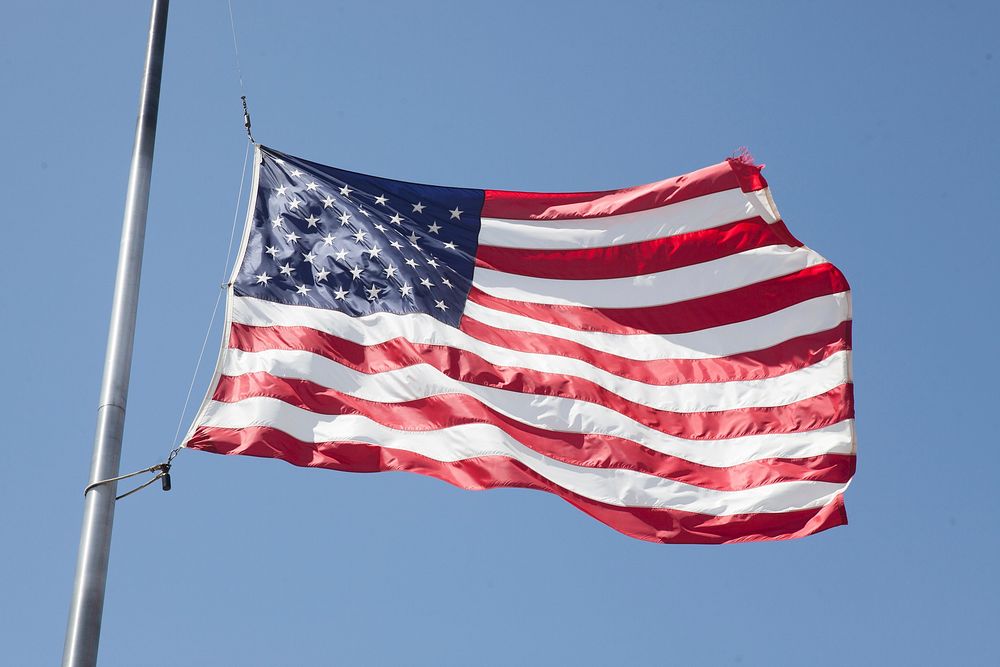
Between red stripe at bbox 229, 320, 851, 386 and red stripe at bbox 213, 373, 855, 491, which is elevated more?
red stripe at bbox 229, 320, 851, 386

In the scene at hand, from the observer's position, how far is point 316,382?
13.7m

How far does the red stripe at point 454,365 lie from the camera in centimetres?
1377

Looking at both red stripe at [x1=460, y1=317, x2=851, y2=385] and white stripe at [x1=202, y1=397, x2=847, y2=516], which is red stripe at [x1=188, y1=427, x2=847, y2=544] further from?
red stripe at [x1=460, y1=317, x2=851, y2=385]

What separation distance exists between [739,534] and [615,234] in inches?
156

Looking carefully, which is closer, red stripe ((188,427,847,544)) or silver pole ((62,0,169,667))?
silver pole ((62,0,169,667))

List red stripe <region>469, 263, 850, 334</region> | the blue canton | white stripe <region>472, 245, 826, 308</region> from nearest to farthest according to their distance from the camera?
the blue canton < red stripe <region>469, 263, 850, 334</region> < white stripe <region>472, 245, 826, 308</region>

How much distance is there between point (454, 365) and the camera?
14766mm

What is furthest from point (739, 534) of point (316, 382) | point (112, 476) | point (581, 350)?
point (112, 476)

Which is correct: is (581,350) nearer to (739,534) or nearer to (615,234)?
(615,234)

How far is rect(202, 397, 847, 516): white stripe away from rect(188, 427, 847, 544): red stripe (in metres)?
0.07

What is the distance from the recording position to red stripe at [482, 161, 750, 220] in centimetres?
1631

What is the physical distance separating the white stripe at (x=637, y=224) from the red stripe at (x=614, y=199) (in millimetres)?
71

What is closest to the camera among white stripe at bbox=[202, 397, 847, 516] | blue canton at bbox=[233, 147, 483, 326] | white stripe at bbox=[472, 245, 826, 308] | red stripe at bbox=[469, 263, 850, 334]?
white stripe at bbox=[202, 397, 847, 516]

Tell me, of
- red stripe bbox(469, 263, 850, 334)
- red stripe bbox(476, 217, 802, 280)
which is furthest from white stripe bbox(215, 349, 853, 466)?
red stripe bbox(476, 217, 802, 280)
